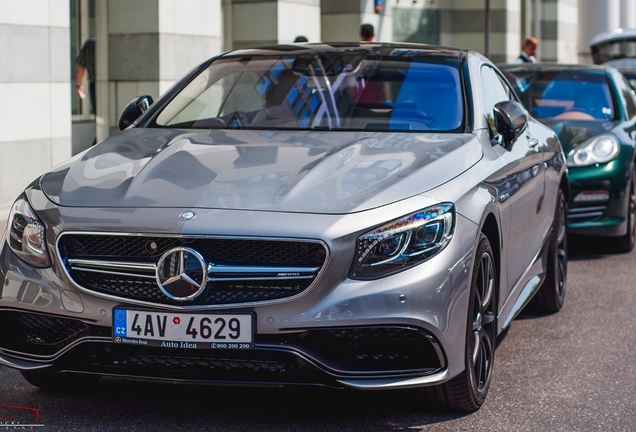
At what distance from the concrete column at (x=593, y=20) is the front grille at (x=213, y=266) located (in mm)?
29636

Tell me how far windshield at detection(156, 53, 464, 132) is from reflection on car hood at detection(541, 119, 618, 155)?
12.7 feet

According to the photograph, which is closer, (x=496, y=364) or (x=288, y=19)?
(x=496, y=364)

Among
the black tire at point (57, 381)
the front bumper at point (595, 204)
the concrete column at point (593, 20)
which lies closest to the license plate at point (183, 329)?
the black tire at point (57, 381)

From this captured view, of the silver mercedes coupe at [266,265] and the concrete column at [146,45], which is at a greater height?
the concrete column at [146,45]

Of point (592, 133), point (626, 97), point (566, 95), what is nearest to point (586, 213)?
point (592, 133)

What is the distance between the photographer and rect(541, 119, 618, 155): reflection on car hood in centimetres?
945

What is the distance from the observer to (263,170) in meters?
4.61

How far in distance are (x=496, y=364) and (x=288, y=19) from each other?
36.2 feet

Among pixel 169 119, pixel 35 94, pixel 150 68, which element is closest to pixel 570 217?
pixel 169 119

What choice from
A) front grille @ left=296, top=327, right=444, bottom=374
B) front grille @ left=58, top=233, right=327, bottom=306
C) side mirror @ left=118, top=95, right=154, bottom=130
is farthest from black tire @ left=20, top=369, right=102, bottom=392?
side mirror @ left=118, top=95, right=154, bottom=130

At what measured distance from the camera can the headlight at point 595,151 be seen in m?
9.27

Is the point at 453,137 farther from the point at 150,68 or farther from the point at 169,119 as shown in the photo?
the point at 150,68

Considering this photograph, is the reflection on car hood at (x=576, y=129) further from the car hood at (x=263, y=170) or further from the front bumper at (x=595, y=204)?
the car hood at (x=263, y=170)

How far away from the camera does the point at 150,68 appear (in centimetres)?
1334
